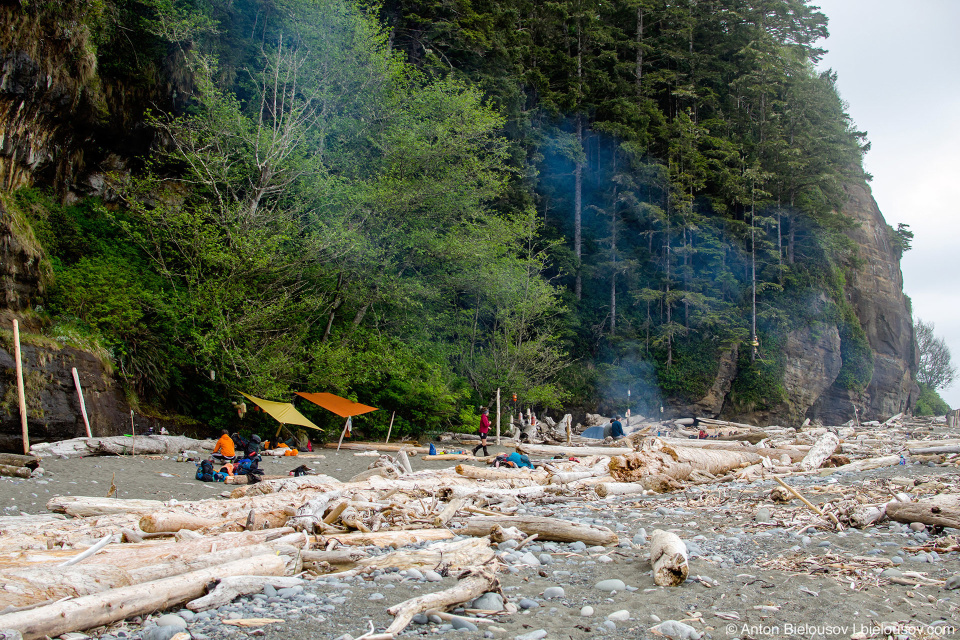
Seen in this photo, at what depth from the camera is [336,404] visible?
1778 centimetres

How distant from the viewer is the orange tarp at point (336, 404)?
686 inches

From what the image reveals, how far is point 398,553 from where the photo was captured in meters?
4.59

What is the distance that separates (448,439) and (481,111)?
14.6m

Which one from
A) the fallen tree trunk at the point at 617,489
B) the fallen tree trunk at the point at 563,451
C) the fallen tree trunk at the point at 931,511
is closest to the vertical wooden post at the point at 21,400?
the fallen tree trunk at the point at 617,489

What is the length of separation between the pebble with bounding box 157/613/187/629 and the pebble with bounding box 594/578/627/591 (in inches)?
107

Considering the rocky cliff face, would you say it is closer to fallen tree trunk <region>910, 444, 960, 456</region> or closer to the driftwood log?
fallen tree trunk <region>910, 444, 960, 456</region>

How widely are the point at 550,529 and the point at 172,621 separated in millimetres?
3627

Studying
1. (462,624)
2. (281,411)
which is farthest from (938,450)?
(281,411)

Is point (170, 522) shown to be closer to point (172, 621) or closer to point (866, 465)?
point (172, 621)

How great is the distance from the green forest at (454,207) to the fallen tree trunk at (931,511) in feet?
48.2

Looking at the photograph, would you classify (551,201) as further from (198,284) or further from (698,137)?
(198,284)

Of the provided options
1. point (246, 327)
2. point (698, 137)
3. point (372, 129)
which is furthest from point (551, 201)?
point (246, 327)

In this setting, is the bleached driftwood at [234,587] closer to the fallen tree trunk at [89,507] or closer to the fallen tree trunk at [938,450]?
the fallen tree trunk at [89,507]

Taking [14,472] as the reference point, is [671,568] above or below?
above
